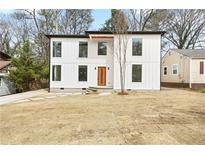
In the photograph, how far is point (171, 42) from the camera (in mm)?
34156

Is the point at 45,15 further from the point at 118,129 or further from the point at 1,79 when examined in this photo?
the point at 118,129

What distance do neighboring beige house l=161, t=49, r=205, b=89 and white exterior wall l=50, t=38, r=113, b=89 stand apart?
8191 mm

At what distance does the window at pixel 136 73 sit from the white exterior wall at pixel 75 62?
1861 millimetres

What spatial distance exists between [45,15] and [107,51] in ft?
40.4

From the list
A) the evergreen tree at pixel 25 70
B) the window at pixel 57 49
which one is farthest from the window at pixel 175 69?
the evergreen tree at pixel 25 70

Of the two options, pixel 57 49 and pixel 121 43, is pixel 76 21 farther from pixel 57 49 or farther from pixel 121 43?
pixel 121 43

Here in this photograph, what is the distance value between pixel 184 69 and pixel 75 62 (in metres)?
11.1

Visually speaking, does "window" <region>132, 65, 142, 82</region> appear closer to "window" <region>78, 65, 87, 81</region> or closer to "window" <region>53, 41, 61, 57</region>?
"window" <region>78, 65, 87, 81</region>

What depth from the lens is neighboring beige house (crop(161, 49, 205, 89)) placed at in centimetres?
2253

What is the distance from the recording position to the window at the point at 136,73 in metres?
18.9

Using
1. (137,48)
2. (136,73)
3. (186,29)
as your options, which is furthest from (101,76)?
(186,29)

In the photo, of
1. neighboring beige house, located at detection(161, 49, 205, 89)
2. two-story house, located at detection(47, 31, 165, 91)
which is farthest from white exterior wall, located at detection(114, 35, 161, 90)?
neighboring beige house, located at detection(161, 49, 205, 89)

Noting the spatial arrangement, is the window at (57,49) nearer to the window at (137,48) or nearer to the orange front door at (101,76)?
the orange front door at (101,76)
